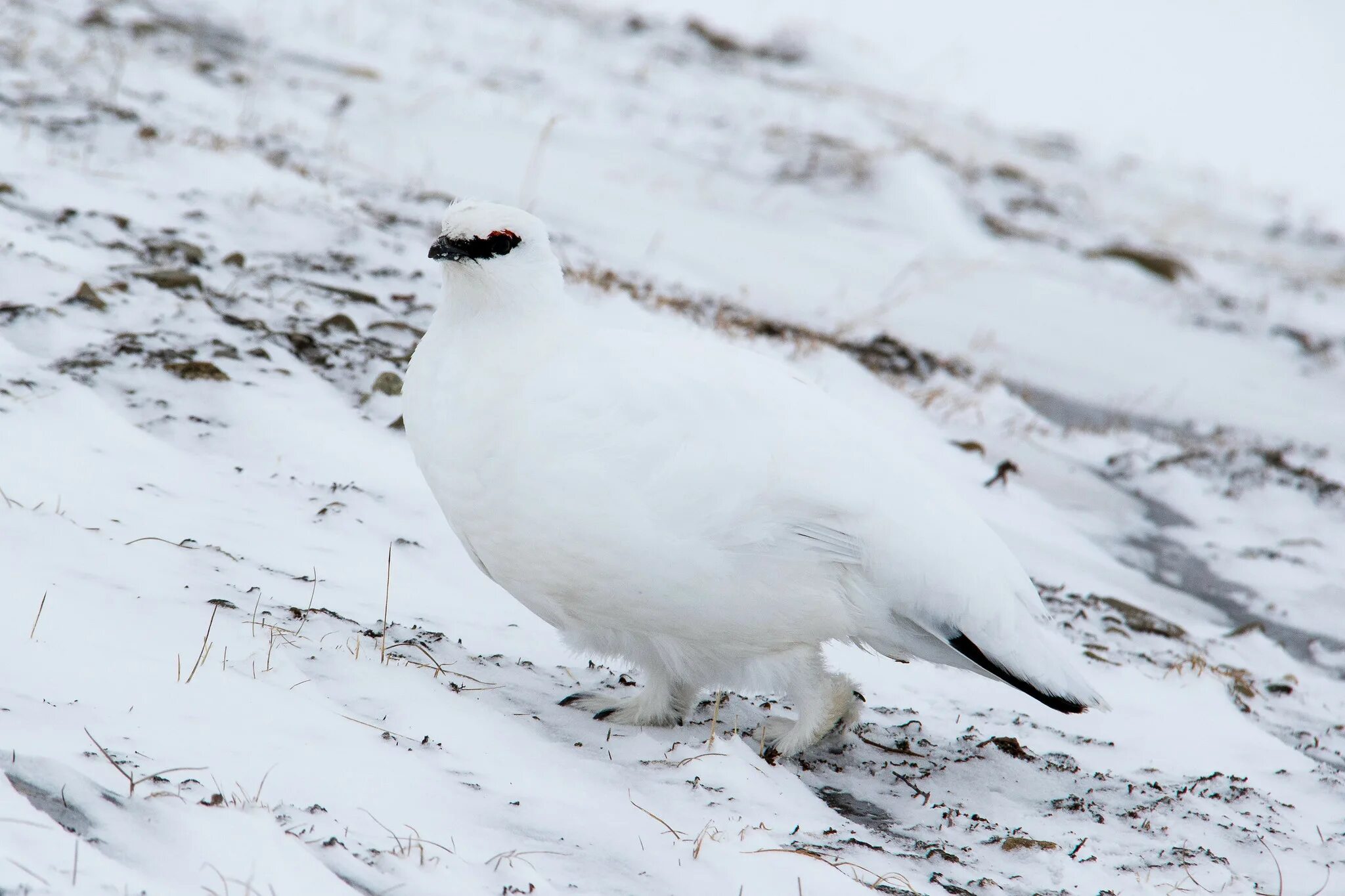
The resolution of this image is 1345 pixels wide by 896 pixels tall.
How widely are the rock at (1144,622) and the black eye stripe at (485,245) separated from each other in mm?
2931

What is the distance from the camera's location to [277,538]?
335 centimetres

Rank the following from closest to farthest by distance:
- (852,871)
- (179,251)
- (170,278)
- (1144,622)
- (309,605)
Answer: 1. (852,871)
2. (309,605)
3. (1144,622)
4. (170,278)
5. (179,251)

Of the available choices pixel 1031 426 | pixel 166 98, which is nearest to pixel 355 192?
pixel 166 98

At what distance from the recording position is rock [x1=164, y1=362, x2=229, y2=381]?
13.6 ft

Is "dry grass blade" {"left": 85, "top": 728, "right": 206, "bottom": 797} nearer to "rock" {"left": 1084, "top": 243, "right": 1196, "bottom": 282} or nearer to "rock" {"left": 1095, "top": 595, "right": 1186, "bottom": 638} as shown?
"rock" {"left": 1095, "top": 595, "right": 1186, "bottom": 638}

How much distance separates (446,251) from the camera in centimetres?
261

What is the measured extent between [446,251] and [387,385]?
216cm

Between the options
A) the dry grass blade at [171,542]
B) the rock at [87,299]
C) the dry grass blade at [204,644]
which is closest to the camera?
the dry grass blade at [204,644]

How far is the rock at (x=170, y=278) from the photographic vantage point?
4.90 meters

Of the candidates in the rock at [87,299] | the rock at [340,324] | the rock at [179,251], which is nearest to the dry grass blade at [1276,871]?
the rock at [340,324]

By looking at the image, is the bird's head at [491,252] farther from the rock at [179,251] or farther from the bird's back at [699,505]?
the rock at [179,251]

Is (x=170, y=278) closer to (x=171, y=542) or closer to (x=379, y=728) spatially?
(x=171, y=542)

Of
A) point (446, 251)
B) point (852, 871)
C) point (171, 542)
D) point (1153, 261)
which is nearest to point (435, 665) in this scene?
point (171, 542)

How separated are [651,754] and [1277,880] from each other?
1.47 meters
